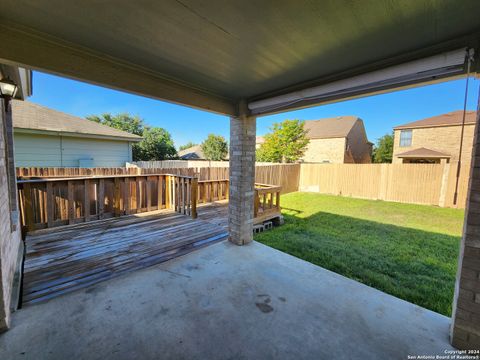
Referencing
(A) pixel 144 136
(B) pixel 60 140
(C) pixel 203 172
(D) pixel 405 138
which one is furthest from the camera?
(A) pixel 144 136

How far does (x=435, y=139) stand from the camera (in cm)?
1315

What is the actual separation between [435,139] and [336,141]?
248 inches

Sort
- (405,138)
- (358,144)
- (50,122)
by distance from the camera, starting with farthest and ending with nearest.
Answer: (358,144)
(405,138)
(50,122)

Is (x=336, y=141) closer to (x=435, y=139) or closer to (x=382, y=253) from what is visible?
(x=435, y=139)

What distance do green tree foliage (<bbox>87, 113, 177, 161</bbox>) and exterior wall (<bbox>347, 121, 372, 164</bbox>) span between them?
17.5 m

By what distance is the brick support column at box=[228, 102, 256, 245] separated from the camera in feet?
11.7

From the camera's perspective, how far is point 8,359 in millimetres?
1559

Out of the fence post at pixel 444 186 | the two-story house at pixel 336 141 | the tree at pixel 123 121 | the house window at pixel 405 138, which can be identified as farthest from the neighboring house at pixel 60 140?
the house window at pixel 405 138

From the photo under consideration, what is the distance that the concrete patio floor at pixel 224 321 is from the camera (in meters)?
1.69

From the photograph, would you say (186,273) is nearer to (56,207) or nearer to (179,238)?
(179,238)

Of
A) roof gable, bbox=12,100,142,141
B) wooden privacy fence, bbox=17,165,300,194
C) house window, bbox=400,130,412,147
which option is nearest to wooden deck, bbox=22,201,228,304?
wooden privacy fence, bbox=17,165,300,194

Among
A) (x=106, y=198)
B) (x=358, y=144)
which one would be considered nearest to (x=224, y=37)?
(x=106, y=198)

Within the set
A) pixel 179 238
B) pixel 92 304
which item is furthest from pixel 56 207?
pixel 92 304

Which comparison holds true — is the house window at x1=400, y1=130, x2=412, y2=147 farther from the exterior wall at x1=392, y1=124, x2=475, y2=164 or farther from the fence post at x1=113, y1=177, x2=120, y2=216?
the fence post at x1=113, y1=177, x2=120, y2=216
